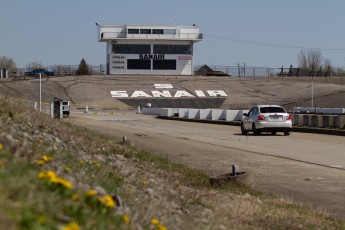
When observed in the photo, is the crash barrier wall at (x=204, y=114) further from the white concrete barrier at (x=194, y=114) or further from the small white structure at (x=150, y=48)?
the small white structure at (x=150, y=48)

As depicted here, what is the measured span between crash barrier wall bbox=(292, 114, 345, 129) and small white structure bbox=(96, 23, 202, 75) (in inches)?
2337

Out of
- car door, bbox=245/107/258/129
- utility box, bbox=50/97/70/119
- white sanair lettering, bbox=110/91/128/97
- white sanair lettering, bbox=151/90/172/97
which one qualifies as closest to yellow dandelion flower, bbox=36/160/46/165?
car door, bbox=245/107/258/129

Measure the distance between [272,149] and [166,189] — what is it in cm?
1361

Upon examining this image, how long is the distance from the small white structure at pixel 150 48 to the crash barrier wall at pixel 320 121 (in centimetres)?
5935

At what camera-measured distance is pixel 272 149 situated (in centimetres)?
2147

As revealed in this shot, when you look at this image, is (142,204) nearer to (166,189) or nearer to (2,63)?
(166,189)

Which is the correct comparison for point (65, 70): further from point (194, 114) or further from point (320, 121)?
point (320, 121)

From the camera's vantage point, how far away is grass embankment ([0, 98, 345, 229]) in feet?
11.9

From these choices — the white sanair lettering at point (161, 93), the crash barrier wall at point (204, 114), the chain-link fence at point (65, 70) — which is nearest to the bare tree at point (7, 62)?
the chain-link fence at point (65, 70)

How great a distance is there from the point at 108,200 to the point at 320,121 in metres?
32.2

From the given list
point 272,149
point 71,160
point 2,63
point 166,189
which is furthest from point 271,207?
point 2,63

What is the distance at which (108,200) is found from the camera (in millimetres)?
4164

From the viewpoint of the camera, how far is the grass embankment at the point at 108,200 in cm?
362

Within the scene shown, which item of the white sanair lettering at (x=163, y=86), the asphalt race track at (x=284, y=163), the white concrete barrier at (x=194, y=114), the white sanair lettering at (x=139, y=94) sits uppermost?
the white sanair lettering at (x=163, y=86)
